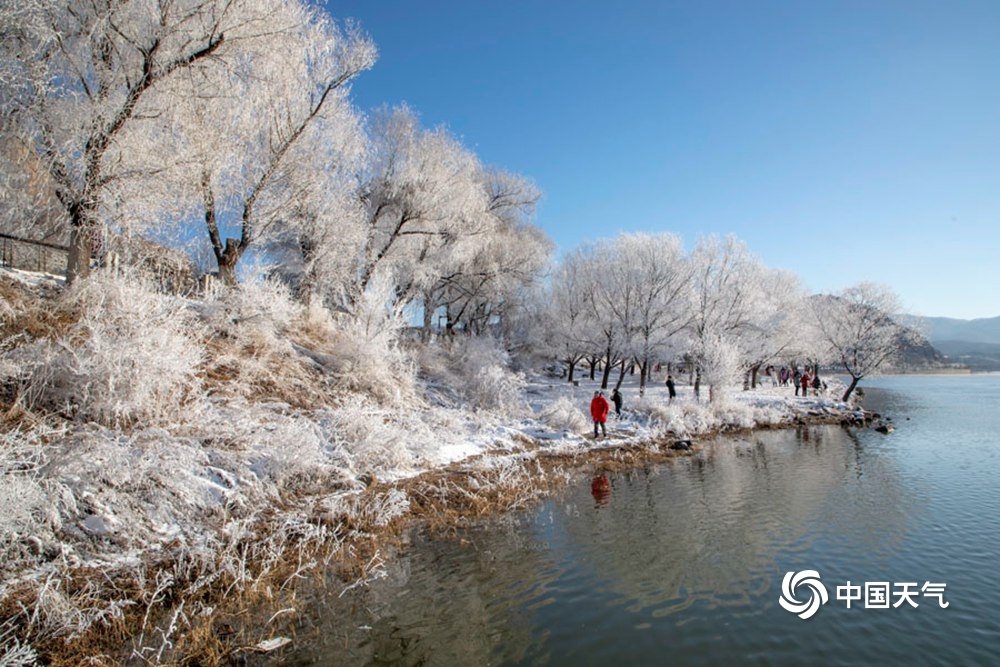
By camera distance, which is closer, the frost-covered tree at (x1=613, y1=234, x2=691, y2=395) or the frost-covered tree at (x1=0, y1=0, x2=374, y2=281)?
the frost-covered tree at (x1=0, y1=0, x2=374, y2=281)

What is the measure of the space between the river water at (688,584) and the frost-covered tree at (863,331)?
26024 mm

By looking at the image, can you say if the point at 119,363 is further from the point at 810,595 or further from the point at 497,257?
the point at 497,257

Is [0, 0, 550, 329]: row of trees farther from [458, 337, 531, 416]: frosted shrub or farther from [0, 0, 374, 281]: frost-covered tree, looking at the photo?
[458, 337, 531, 416]: frosted shrub

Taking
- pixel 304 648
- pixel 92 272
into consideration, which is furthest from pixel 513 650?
pixel 92 272

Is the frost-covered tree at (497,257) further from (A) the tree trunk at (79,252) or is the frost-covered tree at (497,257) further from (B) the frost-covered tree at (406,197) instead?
(A) the tree trunk at (79,252)

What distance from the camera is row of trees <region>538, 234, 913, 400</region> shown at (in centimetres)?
2880

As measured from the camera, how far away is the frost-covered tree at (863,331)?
3484cm

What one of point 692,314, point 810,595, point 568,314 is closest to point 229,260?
point 810,595

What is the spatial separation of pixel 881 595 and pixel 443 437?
1002 cm

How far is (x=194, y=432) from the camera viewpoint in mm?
8852

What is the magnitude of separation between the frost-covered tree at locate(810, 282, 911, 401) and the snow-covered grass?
30.8 m

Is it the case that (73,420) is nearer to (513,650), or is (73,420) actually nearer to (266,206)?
(513,650)

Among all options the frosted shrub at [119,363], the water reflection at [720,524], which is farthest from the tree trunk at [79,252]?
the water reflection at [720,524]

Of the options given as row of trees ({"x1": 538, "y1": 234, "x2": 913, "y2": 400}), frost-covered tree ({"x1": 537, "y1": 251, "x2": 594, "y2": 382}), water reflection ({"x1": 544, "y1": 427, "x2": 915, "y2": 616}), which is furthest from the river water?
frost-covered tree ({"x1": 537, "y1": 251, "x2": 594, "y2": 382})
